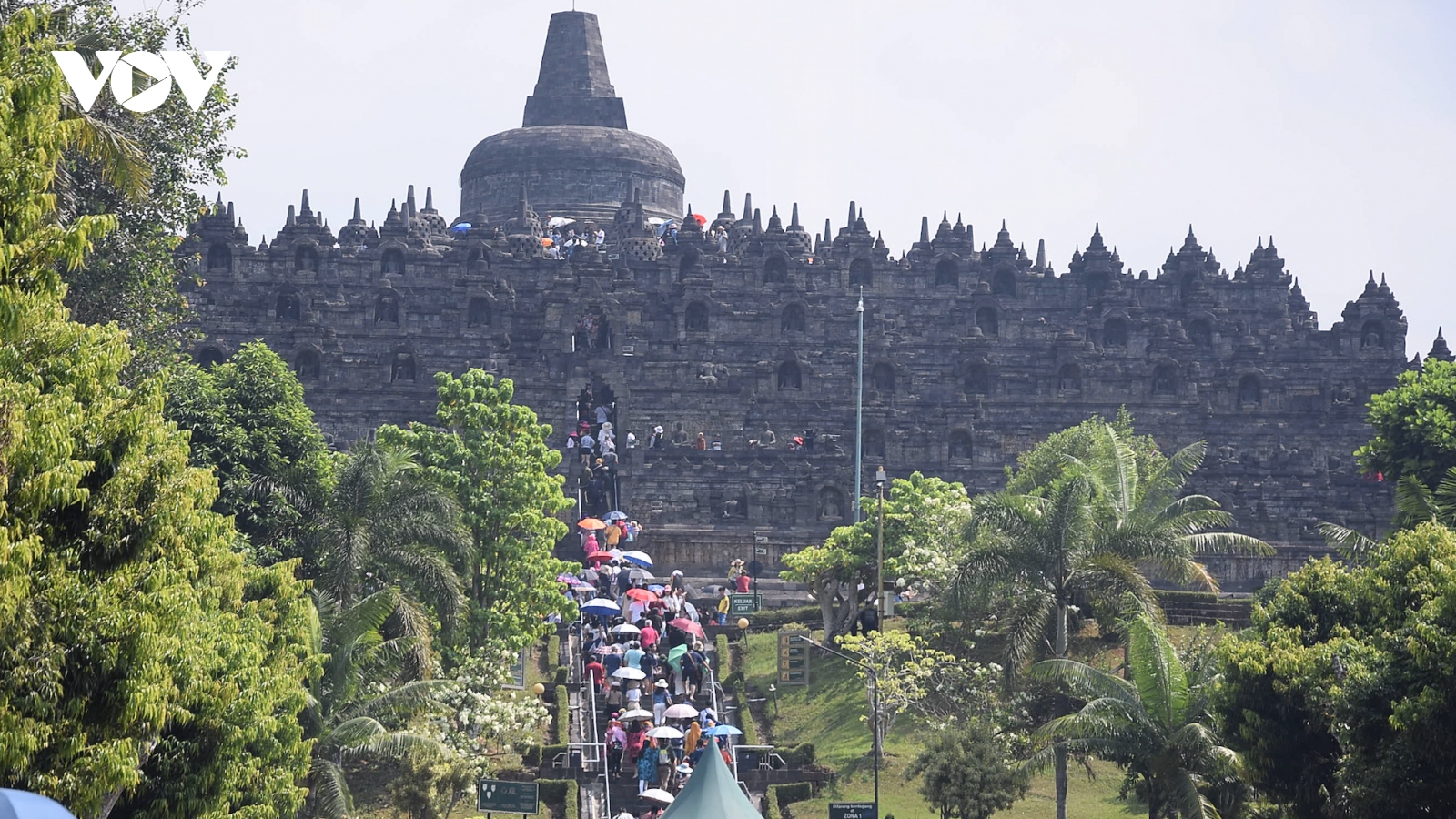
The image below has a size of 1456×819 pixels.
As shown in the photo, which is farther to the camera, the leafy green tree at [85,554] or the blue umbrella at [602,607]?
the blue umbrella at [602,607]

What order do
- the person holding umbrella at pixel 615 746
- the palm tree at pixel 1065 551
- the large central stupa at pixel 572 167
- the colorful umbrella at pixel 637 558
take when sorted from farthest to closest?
the large central stupa at pixel 572 167 < the colorful umbrella at pixel 637 558 < the palm tree at pixel 1065 551 < the person holding umbrella at pixel 615 746

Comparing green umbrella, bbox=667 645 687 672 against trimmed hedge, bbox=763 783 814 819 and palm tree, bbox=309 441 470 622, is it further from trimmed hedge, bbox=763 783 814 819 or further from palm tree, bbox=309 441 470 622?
palm tree, bbox=309 441 470 622

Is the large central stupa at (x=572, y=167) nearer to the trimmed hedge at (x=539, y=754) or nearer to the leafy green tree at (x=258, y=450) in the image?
the leafy green tree at (x=258, y=450)

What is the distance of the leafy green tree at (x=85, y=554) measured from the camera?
62.8 feet

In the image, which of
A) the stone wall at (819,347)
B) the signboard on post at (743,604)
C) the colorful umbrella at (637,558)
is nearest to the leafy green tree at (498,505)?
the signboard on post at (743,604)

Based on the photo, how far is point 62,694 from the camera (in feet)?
67.4

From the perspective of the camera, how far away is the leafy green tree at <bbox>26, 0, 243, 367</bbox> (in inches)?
1464

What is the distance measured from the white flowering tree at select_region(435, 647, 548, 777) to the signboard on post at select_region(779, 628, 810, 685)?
290 inches

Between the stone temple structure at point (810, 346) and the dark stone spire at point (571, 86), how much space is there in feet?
33.7

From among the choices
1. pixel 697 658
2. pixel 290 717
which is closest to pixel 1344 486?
pixel 697 658

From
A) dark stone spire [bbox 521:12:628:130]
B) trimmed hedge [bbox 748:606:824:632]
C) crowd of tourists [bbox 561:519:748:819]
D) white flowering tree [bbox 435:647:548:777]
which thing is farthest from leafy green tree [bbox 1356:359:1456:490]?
dark stone spire [bbox 521:12:628:130]

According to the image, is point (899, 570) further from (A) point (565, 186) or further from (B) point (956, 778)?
(A) point (565, 186)

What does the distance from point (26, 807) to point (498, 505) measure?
2580 centimetres

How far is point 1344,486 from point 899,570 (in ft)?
94.8
